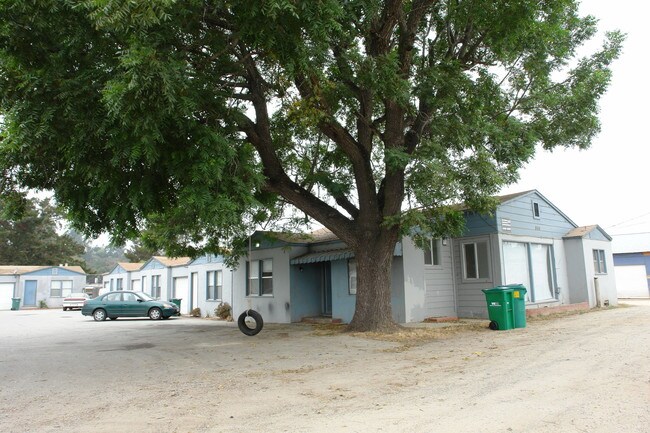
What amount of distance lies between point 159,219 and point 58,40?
28.6ft

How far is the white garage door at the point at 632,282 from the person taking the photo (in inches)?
1187

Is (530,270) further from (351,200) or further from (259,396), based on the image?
(259,396)

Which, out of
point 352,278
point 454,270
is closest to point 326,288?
point 352,278

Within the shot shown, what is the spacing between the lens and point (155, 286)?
31594 millimetres

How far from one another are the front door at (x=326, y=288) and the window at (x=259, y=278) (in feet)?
6.90

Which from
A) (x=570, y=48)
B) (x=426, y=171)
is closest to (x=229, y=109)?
(x=426, y=171)

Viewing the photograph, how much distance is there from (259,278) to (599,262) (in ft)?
46.7

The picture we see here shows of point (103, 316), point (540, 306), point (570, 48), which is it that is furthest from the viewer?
point (103, 316)

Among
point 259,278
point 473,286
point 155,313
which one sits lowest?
point 155,313

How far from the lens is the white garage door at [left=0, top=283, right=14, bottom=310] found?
40375 millimetres

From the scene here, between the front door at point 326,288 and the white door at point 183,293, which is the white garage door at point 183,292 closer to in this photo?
the white door at point 183,293

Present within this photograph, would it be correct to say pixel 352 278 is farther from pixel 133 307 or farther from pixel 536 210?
pixel 133 307

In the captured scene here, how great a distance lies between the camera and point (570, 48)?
518 inches

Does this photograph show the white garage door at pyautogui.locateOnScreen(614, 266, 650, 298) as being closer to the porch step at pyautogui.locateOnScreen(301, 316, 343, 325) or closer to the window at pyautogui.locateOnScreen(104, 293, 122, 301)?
the porch step at pyautogui.locateOnScreen(301, 316, 343, 325)
